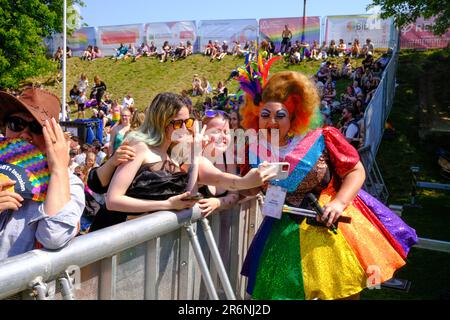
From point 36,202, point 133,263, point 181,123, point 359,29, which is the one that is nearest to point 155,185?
point 181,123

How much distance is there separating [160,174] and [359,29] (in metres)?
22.7

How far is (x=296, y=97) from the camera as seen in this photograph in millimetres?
2584

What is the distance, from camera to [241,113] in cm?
281

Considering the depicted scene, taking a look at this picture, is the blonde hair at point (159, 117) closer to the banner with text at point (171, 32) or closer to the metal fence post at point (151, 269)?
the metal fence post at point (151, 269)

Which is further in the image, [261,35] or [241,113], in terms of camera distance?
[261,35]

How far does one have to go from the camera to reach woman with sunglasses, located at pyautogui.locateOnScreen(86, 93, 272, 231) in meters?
2.08

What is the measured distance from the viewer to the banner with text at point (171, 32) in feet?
91.4

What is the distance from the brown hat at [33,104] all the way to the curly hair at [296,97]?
1234 millimetres

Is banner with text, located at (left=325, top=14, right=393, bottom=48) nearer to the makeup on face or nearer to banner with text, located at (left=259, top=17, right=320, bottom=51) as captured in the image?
banner with text, located at (left=259, top=17, right=320, bottom=51)

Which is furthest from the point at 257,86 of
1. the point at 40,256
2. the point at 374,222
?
the point at 40,256
